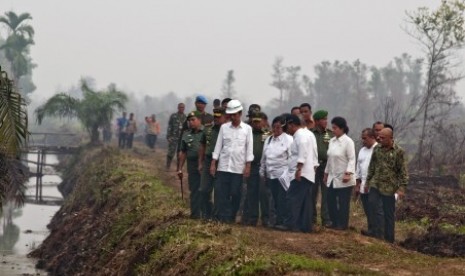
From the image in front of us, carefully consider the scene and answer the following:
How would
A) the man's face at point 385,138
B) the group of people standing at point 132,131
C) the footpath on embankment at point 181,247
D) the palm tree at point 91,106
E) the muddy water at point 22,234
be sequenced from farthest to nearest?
the palm tree at point 91,106
the group of people standing at point 132,131
the muddy water at point 22,234
the man's face at point 385,138
the footpath on embankment at point 181,247

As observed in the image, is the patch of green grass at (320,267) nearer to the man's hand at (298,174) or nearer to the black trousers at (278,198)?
the man's hand at (298,174)

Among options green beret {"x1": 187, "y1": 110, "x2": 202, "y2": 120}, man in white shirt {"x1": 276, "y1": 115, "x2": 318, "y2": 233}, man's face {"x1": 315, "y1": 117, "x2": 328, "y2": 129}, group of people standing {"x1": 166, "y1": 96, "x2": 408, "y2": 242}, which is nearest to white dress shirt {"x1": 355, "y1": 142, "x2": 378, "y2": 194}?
group of people standing {"x1": 166, "y1": 96, "x2": 408, "y2": 242}

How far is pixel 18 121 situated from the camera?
31.1ft

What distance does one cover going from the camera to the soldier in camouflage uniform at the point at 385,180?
954 cm

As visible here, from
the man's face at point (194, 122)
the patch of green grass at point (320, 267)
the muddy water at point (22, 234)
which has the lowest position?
the muddy water at point (22, 234)

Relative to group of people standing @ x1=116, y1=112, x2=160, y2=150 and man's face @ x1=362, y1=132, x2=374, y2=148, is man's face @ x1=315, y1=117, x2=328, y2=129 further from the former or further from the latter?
group of people standing @ x1=116, y1=112, x2=160, y2=150

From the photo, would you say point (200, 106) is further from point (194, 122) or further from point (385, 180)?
point (385, 180)

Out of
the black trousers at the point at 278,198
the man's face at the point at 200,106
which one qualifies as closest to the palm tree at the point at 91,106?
the man's face at the point at 200,106

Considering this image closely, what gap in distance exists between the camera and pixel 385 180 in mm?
9602

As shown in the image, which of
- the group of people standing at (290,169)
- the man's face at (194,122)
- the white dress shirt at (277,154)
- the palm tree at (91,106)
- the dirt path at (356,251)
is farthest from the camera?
the palm tree at (91,106)

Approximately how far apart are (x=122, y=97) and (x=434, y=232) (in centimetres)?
2196

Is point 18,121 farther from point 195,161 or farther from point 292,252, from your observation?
point 292,252

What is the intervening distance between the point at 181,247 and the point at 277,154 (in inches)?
99.4

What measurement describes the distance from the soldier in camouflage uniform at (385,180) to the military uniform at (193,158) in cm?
259
